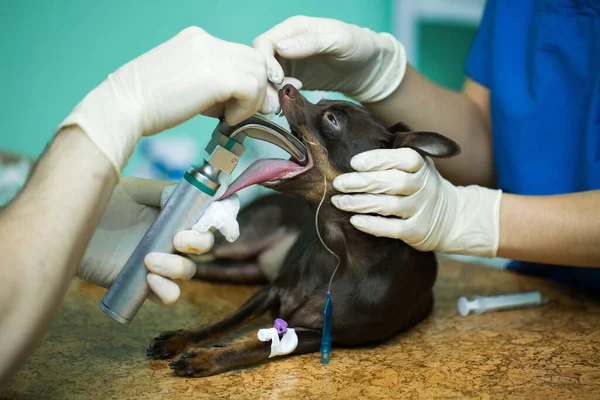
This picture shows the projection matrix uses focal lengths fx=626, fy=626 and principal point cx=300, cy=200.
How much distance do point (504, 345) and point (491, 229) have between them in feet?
1.03

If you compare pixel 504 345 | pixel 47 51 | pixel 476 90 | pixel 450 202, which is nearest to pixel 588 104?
pixel 476 90

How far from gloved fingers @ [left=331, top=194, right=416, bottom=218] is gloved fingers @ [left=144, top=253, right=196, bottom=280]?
1.52 ft

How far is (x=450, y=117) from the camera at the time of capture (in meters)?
2.18

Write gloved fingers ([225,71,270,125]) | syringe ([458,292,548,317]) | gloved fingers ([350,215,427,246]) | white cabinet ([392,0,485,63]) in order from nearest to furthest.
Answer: gloved fingers ([225,71,270,125]), gloved fingers ([350,215,427,246]), syringe ([458,292,548,317]), white cabinet ([392,0,485,63])

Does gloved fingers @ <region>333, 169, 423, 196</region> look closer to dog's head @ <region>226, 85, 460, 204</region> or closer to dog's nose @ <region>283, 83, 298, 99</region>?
dog's head @ <region>226, 85, 460, 204</region>

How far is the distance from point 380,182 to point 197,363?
63cm

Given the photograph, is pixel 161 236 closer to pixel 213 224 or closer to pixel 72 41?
pixel 213 224

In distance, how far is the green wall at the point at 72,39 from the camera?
3.24 m

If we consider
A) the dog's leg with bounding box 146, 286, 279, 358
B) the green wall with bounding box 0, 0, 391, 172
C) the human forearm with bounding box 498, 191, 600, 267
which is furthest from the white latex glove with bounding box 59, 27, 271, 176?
the green wall with bounding box 0, 0, 391, 172

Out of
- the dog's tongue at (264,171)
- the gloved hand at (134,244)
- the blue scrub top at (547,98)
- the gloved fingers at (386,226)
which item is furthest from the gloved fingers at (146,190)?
the blue scrub top at (547,98)

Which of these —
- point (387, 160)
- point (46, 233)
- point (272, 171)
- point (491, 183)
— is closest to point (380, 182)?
point (387, 160)

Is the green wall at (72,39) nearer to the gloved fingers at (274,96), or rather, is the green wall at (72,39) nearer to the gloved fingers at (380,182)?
the gloved fingers at (274,96)

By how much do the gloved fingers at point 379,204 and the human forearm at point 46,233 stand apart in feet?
2.20

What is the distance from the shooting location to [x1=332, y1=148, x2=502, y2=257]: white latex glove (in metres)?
1.59
